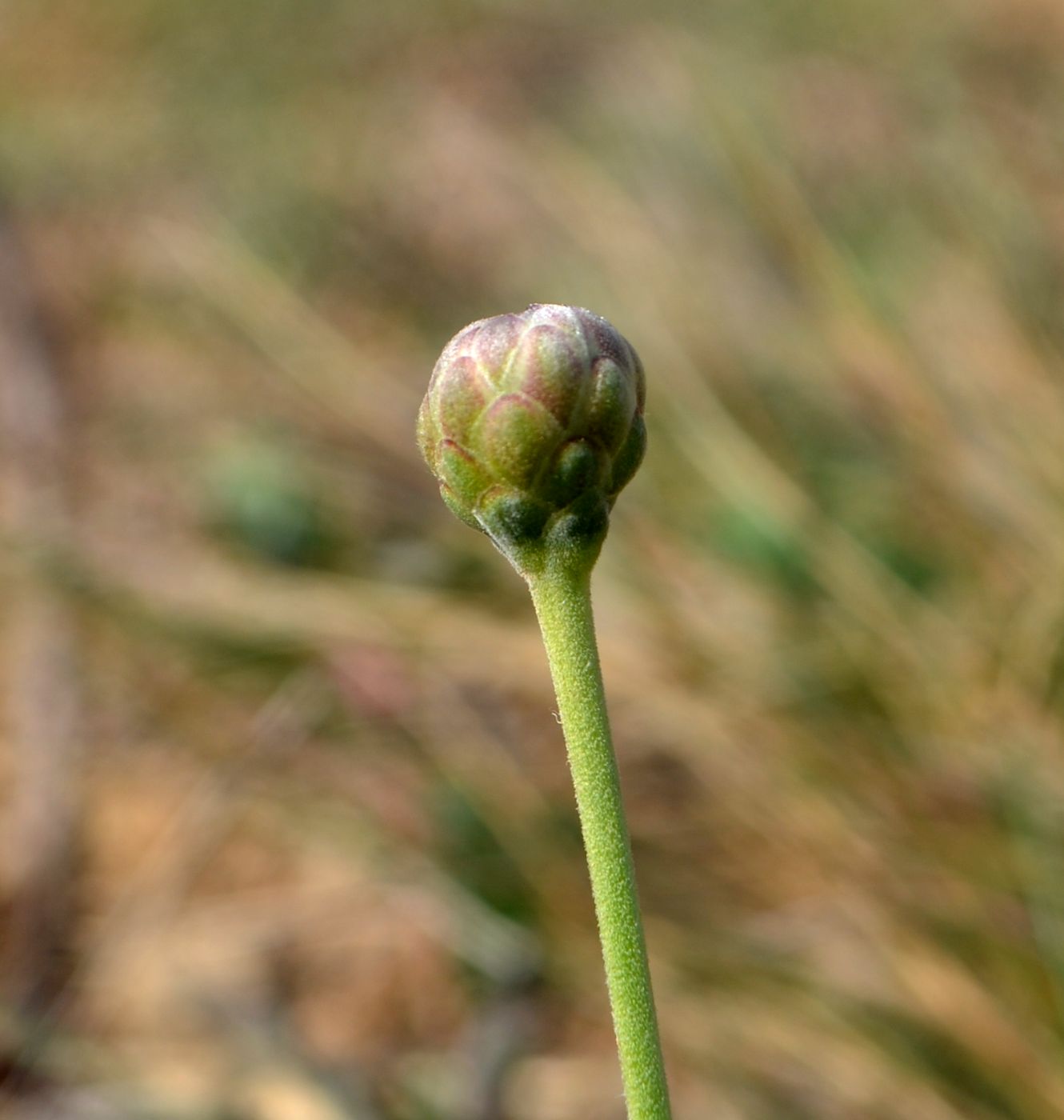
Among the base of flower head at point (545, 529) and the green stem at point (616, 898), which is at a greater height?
the base of flower head at point (545, 529)

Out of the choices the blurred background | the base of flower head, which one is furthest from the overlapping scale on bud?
the blurred background

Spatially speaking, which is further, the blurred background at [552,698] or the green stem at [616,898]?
the blurred background at [552,698]

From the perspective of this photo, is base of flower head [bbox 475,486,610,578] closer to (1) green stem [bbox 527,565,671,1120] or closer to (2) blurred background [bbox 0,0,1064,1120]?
(1) green stem [bbox 527,565,671,1120]

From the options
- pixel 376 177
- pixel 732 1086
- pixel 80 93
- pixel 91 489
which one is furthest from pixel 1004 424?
pixel 80 93

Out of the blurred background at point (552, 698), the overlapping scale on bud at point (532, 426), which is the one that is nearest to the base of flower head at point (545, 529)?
the overlapping scale on bud at point (532, 426)

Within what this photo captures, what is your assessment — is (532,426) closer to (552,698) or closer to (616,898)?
(616,898)

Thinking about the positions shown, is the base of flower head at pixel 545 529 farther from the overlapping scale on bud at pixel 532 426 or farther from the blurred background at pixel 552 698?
the blurred background at pixel 552 698
